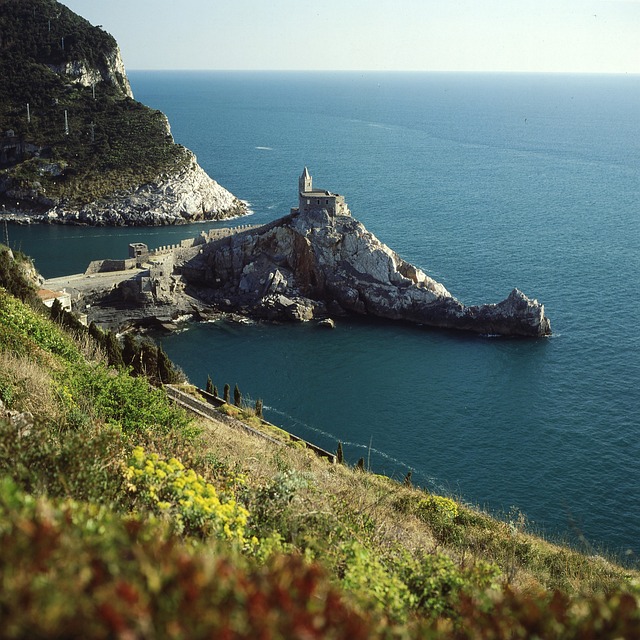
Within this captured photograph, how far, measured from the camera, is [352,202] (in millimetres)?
88188

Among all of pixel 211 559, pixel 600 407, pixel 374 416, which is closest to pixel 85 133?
pixel 374 416

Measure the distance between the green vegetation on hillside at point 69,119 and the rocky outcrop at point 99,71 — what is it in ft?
0.94

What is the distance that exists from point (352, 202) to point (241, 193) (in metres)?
15.0

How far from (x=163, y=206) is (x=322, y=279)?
100 feet

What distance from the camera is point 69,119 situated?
295 ft

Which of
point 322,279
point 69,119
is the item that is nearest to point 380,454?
point 322,279

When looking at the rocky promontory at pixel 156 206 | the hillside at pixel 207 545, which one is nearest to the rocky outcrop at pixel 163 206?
the rocky promontory at pixel 156 206

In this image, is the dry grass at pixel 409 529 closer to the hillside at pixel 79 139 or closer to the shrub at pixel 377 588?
the shrub at pixel 377 588

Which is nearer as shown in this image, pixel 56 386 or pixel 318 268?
pixel 56 386

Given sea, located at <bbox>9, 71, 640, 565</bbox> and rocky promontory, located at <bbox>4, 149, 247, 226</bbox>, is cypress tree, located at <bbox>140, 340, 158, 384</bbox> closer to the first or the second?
sea, located at <bbox>9, 71, 640, 565</bbox>

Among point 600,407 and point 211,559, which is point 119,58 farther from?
point 211,559

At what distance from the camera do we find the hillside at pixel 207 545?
5.42 meters

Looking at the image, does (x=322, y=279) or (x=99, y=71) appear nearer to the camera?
(x=322, y=279)

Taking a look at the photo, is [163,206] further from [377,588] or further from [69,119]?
[377,588]
